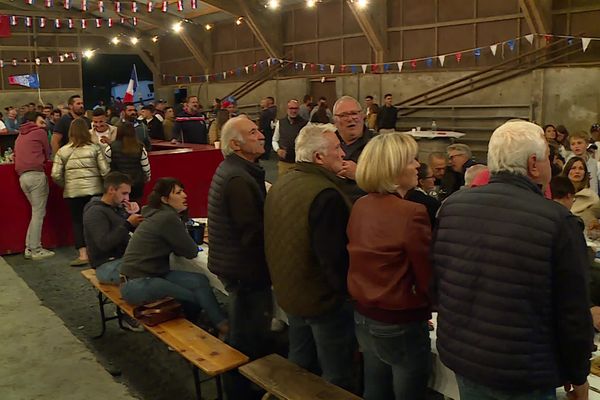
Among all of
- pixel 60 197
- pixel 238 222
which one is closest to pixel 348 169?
pixel 238 222

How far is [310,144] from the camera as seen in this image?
2561 mm

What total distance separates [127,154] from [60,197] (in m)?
1.22

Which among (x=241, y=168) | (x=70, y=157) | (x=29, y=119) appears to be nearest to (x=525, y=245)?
(x=241, y=168)

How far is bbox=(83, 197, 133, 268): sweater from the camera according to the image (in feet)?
14.3

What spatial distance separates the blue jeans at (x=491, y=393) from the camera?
5.95ft

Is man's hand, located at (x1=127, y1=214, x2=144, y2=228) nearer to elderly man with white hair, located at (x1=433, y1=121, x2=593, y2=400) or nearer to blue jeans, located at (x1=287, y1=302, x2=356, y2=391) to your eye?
blue jeans, located at (x1=287, y1=302, x2=356, y2=391)

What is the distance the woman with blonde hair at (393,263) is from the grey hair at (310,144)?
1.25 feet

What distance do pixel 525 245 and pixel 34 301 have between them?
13.4 ft

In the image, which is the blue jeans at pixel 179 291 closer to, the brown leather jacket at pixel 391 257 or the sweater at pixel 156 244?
the sweater at pixel 156 244

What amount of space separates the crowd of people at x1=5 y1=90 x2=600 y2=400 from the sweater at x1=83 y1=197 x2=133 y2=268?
6.5 inches

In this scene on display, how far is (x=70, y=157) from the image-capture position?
233 inches

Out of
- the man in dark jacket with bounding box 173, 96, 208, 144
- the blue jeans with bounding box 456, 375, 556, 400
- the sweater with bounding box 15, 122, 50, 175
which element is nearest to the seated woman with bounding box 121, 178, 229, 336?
the blue jeans with bounding box 456, 375, 556, 400

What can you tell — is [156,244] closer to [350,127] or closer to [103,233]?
[103,233]

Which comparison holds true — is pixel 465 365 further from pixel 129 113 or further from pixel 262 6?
pixel 262 6
